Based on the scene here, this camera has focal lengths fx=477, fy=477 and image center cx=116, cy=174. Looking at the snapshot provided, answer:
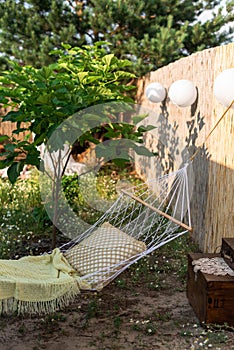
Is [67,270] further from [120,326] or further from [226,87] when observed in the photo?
[226,87]

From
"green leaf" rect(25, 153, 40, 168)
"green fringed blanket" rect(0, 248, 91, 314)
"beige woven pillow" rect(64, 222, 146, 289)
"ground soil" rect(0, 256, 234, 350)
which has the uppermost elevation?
"green leaf" rect(25, 153, 40, 168)

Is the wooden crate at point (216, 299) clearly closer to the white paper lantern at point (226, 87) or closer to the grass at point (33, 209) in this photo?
the white paper lantern at point (226, 87)

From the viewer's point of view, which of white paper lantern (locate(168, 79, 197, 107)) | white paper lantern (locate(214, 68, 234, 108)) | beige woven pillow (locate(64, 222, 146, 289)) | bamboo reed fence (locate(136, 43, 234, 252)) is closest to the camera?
beige woven pillow (locate(64, 222, 146, 289))

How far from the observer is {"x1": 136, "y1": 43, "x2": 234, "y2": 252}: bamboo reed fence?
11.7 ft

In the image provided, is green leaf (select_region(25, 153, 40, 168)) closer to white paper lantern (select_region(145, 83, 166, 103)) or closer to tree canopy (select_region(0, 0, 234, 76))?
white paper lantern (select_region(145, 83, 166, 103))

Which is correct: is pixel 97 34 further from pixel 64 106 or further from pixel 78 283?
pixel 78 283

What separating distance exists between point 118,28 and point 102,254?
571 cm

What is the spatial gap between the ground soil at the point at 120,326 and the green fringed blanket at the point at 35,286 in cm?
15

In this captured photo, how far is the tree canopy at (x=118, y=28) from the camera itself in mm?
7508

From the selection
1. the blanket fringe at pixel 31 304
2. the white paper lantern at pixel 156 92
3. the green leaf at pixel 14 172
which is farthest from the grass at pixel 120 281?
the white paper lantern at pixel 156 92

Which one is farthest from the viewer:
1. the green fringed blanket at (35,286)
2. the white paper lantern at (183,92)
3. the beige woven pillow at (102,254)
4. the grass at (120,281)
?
the white paper lantern at (183,92)

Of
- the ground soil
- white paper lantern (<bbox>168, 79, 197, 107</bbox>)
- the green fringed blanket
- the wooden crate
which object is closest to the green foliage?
white paper lantern (<bbox>168, 79, 197, 107</bbox>)

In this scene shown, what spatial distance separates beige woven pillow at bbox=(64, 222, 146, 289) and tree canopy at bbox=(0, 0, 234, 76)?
465cm

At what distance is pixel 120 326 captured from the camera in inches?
114
